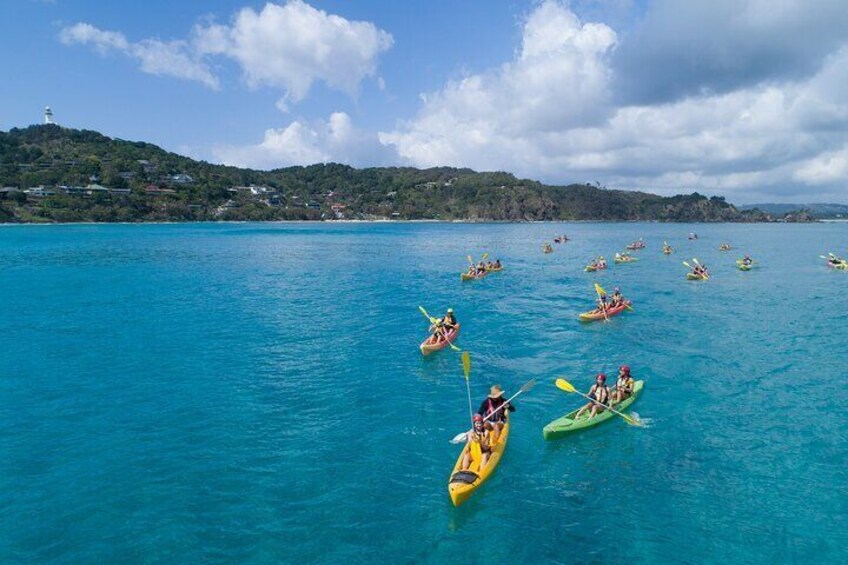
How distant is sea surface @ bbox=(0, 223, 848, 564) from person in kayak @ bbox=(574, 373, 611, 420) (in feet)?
2.60

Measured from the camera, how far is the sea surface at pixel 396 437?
1367cm

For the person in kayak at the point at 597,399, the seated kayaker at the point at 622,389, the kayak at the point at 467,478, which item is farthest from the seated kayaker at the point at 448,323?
the kayak at the point at 467,478

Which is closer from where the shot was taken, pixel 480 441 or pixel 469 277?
pixel 480 441

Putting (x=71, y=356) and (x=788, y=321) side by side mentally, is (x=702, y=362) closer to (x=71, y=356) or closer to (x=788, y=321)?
(x=788, y=321)

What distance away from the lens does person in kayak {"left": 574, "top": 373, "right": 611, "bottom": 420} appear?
20.4 metres

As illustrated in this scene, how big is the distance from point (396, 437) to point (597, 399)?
27.8 feet

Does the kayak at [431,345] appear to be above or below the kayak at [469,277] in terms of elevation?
below

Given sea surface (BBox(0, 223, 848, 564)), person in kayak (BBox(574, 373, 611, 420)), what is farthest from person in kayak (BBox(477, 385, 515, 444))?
Answer: person in kayak (BBox(574, 373, 611, 420))

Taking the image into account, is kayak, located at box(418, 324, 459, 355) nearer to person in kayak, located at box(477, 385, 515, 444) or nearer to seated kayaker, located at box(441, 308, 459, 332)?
seated kayaker, located at box(441, 308, 459, 332)

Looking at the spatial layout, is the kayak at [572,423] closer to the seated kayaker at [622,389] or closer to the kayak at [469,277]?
the seated kayaker at [622,389]

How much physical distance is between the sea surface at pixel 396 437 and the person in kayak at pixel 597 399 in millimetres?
792

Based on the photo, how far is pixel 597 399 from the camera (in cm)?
2078

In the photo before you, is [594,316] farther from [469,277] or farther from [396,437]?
[469,277]

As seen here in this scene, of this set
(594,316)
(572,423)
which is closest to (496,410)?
(572,423)
